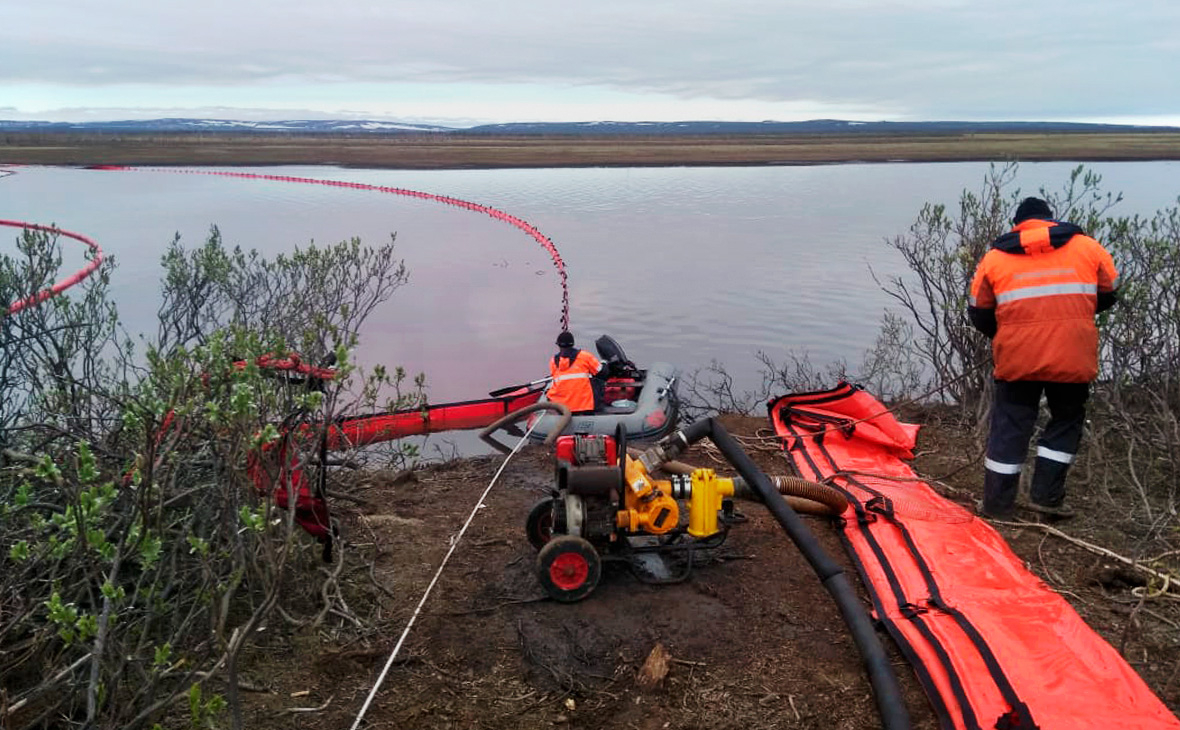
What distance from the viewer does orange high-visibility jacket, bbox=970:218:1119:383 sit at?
15.5ft

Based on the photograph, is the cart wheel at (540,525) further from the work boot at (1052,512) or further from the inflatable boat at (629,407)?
the work boot at (1052,512)

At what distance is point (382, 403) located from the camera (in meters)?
9.34

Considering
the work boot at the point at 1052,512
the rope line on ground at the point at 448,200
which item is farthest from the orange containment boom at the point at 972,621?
the rope line on ground at the point at 448,200

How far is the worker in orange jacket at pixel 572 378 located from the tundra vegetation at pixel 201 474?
1.65m

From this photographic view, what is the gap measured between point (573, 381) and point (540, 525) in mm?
3199

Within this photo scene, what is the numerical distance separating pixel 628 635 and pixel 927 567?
1.57m

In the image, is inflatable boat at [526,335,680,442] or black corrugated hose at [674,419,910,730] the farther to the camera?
inflatable boat at [526,335,680,442]

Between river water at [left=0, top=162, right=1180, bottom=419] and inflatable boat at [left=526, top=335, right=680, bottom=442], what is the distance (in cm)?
194

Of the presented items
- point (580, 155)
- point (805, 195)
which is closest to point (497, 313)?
point (805, 195)

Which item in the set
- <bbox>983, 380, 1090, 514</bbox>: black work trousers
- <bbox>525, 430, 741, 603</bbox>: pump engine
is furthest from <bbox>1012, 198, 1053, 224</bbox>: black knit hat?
<bbox>525, 430, 741, 603</bbox>: pump engine

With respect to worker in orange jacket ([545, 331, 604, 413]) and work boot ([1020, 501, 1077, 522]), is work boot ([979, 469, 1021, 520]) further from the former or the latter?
worker in orange jacket ([545, 331, 604, 413])

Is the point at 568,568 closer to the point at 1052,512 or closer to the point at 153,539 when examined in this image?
→ the point at 153,539

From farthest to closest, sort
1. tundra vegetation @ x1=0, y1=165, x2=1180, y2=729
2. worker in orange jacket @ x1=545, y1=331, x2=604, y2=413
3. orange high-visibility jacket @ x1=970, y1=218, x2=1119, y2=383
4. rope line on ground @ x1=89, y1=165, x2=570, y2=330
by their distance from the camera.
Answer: rope line on ground @ x1=89, y1=165, x2=570, y2=330
worker in orange jacket @ x1=545, y1=331, x2=604, y2=413
orange high-visibility jacket @ x1=970, y1=218, x2=1119, y2=383
tundra vegetation @ x1=0, y1=165, x2=1180, y2=729

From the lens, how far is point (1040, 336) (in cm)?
475
